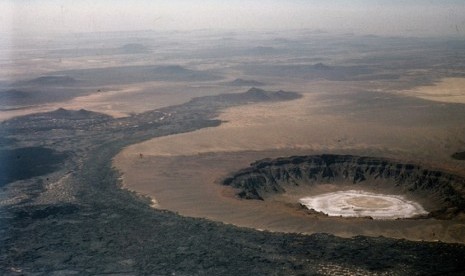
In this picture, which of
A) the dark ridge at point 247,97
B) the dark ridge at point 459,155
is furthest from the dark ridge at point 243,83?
the dark ridge at point 459,155

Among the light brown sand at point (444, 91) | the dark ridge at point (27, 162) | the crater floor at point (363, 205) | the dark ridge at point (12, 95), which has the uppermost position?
the light brown sand at point (444, 91)

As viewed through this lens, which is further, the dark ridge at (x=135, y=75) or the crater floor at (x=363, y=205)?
the dark ridge at (x=135, y=75)

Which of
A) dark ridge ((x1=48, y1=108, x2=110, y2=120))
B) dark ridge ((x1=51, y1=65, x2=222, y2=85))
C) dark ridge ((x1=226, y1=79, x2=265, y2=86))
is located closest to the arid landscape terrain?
dark ridge ((x1=48, y1=108, x2=110, y2=120))

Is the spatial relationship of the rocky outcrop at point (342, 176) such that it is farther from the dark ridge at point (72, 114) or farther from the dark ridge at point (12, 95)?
the dark ridge at point (12, 95)

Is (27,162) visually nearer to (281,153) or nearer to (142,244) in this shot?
(281,153)

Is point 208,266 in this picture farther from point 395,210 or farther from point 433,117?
point 433,117

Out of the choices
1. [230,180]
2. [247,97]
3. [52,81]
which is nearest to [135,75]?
[52,81]
